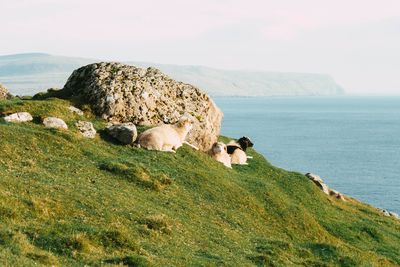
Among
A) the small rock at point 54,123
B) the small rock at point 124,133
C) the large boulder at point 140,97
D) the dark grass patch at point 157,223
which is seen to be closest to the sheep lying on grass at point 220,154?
the large boulder at point 140,97

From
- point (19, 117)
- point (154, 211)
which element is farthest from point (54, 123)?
point (154, 211)

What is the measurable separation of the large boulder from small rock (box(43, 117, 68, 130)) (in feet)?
20.5

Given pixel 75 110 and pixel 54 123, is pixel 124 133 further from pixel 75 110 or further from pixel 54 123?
pixel 75 110

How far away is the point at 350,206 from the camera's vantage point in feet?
173

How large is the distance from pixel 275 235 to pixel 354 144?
174671mm

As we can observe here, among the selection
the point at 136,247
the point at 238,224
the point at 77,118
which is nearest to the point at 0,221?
the point at 136,247

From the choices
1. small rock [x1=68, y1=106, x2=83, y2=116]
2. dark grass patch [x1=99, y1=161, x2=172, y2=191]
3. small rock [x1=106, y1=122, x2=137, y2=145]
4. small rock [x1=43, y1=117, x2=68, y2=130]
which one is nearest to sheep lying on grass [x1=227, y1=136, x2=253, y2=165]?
small rock [x1=106, y1=122, x2=137, y2=145]

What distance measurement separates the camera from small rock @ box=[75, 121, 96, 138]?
131ft

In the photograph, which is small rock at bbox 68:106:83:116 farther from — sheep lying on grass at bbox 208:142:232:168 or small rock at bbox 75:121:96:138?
sheep lying on grass at bbox 208:142:232:168

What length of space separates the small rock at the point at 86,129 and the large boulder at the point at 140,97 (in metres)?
4.93

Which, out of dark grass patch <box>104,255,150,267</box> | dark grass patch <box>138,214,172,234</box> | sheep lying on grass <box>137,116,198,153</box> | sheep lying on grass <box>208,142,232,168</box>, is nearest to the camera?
dark grass patch <box>104,255,150,267</box>

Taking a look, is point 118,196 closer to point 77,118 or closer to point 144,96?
point 77,118

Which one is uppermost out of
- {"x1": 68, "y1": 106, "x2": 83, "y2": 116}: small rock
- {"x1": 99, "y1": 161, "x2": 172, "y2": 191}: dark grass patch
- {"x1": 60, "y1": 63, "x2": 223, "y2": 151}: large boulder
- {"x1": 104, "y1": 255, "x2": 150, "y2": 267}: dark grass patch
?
{"x1": 60, "y1": 63, "x2": 223, "y2": 151}: large boulder

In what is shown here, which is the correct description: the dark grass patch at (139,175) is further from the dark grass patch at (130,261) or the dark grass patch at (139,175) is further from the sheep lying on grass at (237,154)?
the sheep lying on grass at (237,154)
